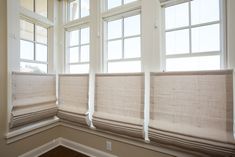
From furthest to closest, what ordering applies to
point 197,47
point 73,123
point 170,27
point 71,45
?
point 71,45 < point 73,123 < point 170,27 < point 197,47

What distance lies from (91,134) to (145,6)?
1.98 meters

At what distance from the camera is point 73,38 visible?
2.57 meters

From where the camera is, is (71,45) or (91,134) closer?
(91,134)

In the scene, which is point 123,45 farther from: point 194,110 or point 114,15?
point 194,110

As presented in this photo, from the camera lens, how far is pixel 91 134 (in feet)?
7.10

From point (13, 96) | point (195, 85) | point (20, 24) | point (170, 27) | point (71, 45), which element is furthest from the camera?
point (71, 45)

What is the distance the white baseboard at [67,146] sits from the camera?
2074 mm

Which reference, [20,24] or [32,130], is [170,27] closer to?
[20,24]

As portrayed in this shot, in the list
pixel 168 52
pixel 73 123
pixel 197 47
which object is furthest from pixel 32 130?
pixel 197 47

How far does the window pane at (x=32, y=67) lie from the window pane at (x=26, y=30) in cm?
41

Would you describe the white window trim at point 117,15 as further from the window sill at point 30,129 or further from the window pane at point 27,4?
the window sill at point 30,129

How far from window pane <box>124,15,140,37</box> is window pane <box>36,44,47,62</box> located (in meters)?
1.51

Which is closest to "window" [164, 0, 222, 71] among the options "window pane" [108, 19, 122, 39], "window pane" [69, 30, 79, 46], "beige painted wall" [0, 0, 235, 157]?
"beige painted wall" [0, 0, 235, 157]

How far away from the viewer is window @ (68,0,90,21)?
7.72ft
